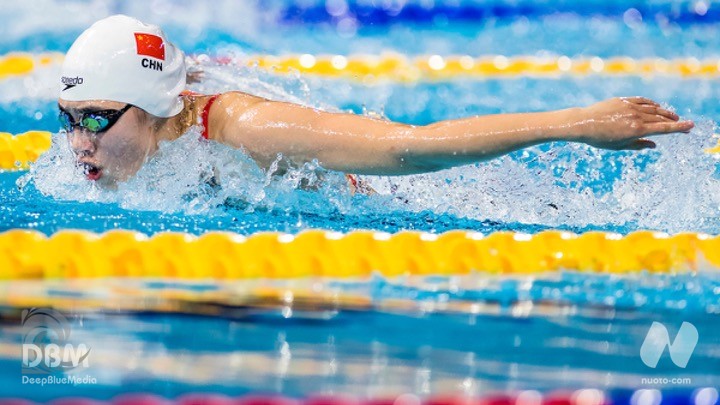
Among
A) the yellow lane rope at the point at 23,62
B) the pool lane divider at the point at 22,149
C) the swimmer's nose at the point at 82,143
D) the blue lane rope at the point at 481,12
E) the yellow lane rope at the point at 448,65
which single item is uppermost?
the blue lane rope at the point at 481,12

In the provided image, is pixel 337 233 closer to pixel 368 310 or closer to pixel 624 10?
pixel 368 310

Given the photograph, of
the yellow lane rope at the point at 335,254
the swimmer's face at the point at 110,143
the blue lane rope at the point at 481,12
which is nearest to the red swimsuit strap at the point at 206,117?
the swimmer's face at the point at 110,143

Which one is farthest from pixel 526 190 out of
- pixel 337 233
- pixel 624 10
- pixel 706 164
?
pixel 624 10

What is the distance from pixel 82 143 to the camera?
101 inches

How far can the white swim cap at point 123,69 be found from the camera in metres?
2.61

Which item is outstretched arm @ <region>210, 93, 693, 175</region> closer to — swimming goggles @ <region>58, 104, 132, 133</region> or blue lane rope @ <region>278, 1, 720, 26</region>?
swimming goggles @ <region>58, 104, 132, 133</region>

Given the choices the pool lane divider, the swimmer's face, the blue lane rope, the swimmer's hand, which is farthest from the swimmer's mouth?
the blue lane rope

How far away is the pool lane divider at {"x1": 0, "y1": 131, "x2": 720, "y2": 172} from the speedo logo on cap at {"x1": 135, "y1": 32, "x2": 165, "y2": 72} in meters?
1.05

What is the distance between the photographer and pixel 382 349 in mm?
1956

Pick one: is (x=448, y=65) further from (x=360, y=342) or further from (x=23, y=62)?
(x=360, y=342)

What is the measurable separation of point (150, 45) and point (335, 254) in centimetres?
88

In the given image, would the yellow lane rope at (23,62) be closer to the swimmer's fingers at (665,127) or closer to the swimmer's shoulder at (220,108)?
the swimmer's shoulder at (220,108)

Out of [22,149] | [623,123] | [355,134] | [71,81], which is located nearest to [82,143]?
[71,81]

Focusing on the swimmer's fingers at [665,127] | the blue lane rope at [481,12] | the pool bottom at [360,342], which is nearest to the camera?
the pool bottom at [360,342]
